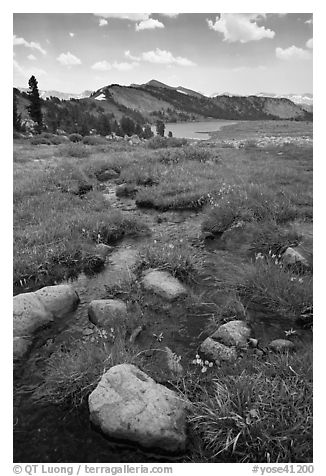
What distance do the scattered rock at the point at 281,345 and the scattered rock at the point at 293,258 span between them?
204cm

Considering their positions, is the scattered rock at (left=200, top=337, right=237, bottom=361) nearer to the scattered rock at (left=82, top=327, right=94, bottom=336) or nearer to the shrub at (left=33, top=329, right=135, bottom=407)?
the shrub at (left=33, top=329, right=135, bottom=407)

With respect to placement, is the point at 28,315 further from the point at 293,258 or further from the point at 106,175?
the point at 106,175

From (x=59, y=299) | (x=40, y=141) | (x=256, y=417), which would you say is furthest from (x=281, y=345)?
(x=40, y=141)

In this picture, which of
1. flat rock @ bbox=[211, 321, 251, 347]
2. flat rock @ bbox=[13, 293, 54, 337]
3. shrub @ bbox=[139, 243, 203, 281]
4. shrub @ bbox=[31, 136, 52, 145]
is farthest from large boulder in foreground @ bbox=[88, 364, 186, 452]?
shrub @ bbox=[31, 136, 52, 145]

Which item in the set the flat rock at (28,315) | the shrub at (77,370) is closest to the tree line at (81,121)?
the flat rock at (28,315)

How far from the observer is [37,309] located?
5168mm

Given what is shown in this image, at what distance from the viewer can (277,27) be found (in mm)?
5598

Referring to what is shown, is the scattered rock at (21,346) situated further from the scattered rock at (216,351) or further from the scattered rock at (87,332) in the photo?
the scattered rock at (216,351)

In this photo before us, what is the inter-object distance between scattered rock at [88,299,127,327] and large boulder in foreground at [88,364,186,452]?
131 centimetres

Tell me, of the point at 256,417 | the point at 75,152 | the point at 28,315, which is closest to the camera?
the point at 256,417

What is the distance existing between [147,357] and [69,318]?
59.2 inches

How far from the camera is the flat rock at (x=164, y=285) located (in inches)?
230

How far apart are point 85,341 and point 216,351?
1776mm
